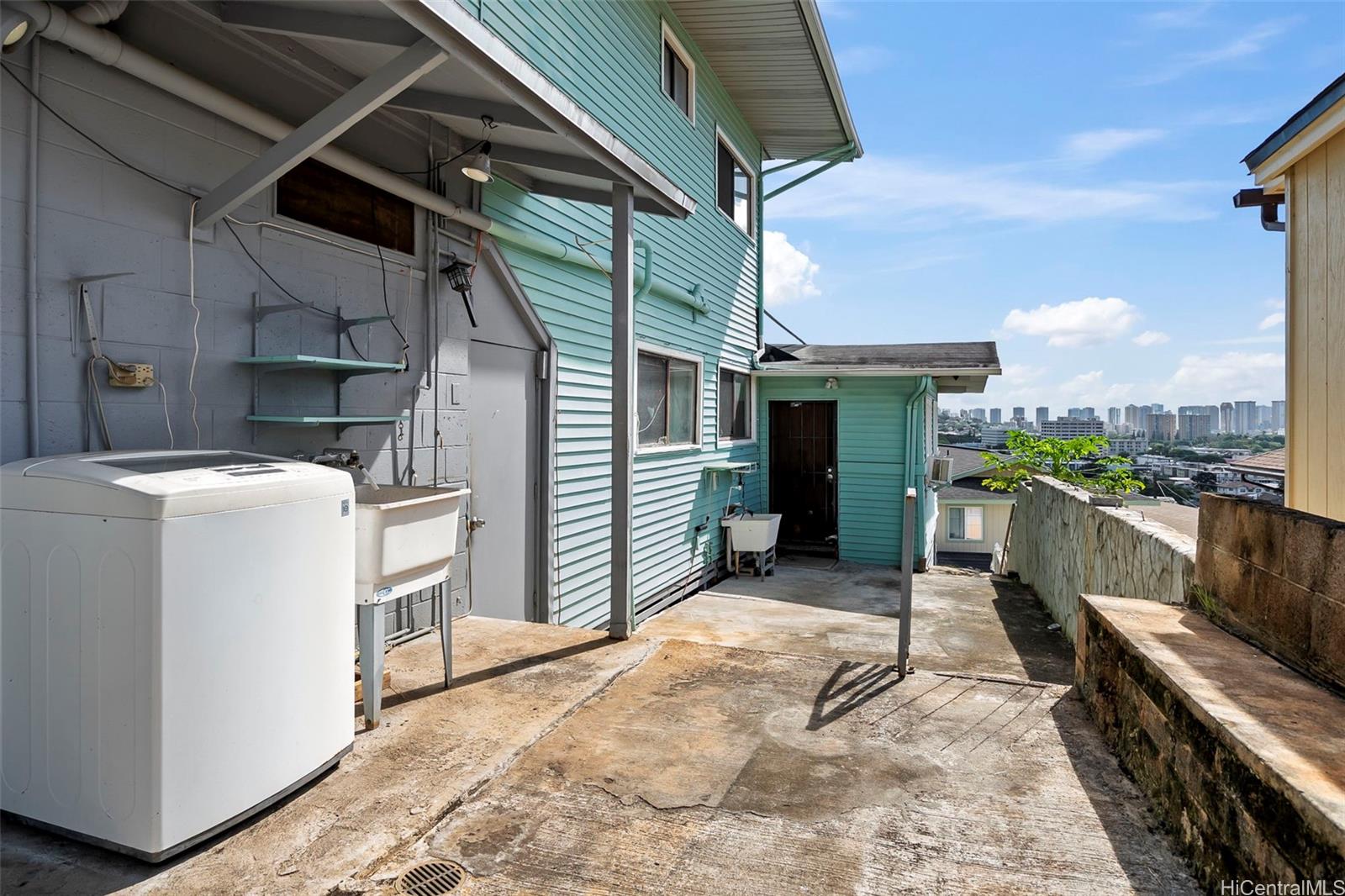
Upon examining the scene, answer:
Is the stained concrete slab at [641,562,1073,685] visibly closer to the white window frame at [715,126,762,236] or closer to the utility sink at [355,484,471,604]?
the utility sink at [355,484,471,604]

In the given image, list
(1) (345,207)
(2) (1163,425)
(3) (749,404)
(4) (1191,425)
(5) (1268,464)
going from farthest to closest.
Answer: (2) (1163,425) → (4) (1191,425) → (3) (749,404) → (5) (1268,464) → (1) (345,207)

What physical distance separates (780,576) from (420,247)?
5.95 metres

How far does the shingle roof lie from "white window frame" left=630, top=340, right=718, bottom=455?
6.43 ft

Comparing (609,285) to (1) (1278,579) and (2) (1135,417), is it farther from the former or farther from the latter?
(2) (1135,417)

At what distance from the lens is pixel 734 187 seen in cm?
903

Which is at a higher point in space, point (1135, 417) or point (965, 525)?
point (1135, 417)

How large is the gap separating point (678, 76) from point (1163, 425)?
4845 cm

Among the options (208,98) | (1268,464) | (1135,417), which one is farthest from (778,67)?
(1135,417)

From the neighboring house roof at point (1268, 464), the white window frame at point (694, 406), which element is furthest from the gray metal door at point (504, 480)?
the neighboring house roof at point (1268, 464)

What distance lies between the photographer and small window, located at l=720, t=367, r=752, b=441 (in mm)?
8758

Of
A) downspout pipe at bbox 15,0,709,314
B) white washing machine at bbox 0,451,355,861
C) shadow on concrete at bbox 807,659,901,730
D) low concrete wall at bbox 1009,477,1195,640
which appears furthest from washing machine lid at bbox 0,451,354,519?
low concrete wall at bbox 1009,477,1195,640

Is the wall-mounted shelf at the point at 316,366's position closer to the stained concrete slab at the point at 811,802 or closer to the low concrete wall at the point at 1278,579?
the stained concrete slab at the point at 811,802

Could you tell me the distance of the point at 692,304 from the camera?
24.6 feet

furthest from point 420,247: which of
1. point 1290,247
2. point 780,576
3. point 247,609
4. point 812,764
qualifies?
point 780,576
